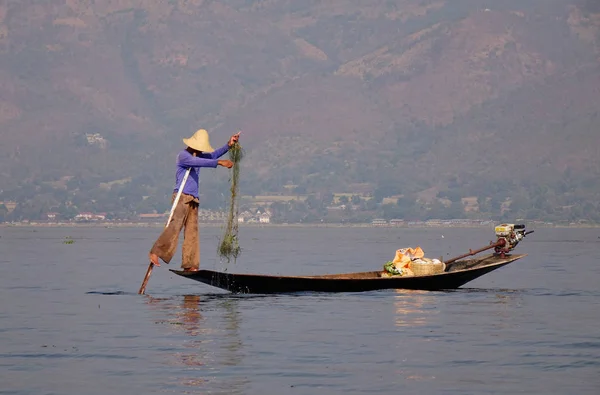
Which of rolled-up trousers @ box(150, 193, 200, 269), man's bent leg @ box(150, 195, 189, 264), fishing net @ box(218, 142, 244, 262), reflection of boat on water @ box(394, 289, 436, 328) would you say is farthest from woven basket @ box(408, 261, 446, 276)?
man's bent leg @ box(150, 195, 189, 264)

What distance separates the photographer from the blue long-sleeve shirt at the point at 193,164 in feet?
127

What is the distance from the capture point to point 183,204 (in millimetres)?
39312

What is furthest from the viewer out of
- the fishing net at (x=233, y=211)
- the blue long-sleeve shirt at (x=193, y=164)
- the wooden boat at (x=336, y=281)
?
the wooden boat at (x=336, y=281)

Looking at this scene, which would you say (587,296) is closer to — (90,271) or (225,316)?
(225,316)

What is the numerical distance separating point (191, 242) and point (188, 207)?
91cm

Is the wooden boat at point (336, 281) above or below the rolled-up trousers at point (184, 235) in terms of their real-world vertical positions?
below

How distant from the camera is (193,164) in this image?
38.8m

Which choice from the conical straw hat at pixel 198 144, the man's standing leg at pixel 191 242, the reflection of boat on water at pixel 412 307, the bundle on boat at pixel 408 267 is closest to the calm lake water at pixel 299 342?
the reflection of boat on water at pixel 412 307

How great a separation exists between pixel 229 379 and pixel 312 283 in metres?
16.3

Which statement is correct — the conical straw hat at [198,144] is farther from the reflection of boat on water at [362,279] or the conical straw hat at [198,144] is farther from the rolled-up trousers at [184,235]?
the reflection of boat on water at [362,279]

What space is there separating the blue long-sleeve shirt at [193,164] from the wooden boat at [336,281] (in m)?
2.20

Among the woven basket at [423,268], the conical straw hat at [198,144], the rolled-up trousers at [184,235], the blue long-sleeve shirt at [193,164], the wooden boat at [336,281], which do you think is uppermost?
the conical straw hat at [198,144]

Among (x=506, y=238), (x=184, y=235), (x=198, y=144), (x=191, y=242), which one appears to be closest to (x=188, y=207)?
(x=184, y=235)

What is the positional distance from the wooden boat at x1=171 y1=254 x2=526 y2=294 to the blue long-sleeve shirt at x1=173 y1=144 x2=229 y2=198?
220 centimetres
